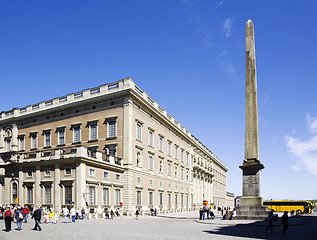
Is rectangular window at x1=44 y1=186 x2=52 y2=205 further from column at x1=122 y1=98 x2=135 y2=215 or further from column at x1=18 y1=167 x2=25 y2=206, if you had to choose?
column at x1=122 y1=98 x2=135 y2=215

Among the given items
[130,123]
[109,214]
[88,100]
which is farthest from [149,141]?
[109,214]

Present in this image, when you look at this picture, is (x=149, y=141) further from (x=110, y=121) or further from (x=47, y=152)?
(x=47, y=152)

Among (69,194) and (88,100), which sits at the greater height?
(88,100)

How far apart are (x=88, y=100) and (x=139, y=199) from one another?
1484 centimetres

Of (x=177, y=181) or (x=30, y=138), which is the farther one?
(x=177, y=181)

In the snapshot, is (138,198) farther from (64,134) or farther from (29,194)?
(64,134)

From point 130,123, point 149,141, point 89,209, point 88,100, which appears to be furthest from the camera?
point 149,141

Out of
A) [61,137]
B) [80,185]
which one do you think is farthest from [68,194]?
[61,137]

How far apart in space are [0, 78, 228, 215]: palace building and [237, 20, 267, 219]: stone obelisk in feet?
53.0

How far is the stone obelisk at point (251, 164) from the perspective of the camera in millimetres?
24422

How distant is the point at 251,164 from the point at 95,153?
61.6ft

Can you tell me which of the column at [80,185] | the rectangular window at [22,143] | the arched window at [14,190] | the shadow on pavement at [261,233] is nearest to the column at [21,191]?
the arched window at [14,190]

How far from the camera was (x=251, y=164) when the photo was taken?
2472cm

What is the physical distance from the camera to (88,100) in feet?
146
